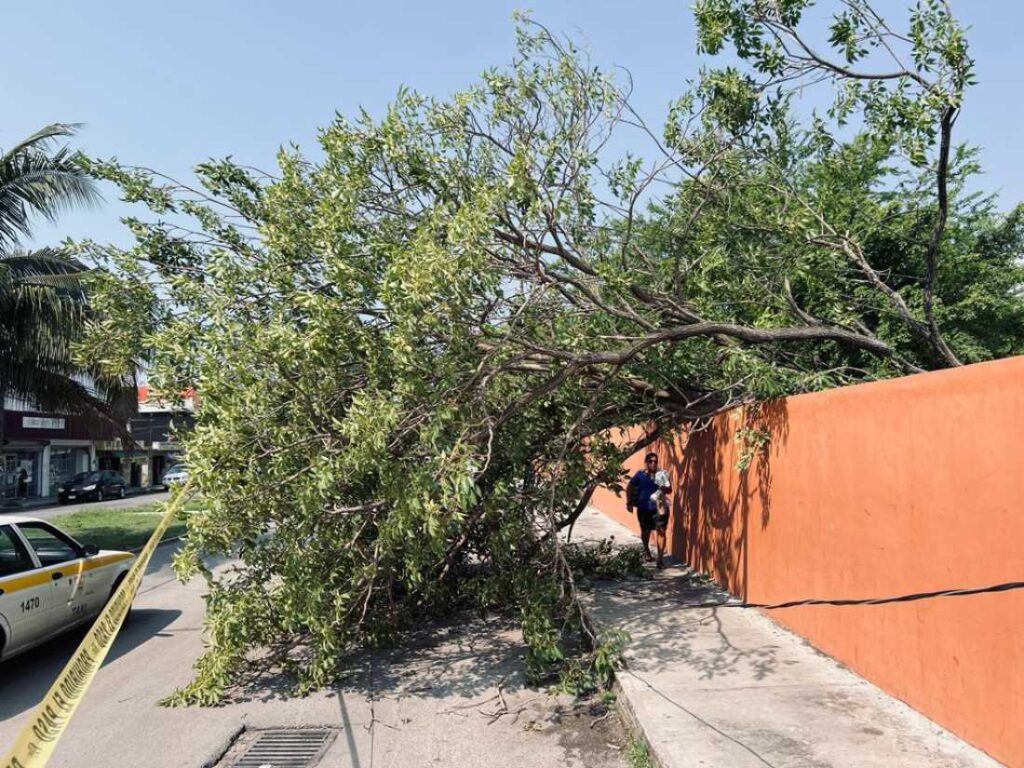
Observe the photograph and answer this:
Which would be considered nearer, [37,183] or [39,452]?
[37,183]

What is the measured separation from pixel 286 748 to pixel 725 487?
5.64 metres

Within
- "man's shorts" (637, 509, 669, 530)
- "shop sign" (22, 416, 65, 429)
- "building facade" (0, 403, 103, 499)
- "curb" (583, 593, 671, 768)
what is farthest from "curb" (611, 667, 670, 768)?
"shop sign" (22, 416, 65, 429)

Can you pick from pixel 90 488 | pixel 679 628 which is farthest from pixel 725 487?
pixel 90 488

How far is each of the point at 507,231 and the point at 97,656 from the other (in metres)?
4.77

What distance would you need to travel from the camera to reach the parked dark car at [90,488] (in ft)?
Answer: 109

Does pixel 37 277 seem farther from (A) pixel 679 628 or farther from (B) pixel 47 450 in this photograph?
(B) pixel 47 450

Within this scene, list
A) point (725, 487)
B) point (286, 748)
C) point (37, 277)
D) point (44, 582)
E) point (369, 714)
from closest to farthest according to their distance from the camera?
point (286, 748) → point (369, 714) → point (44, 582) → point (725, 487) → point (37, 277)

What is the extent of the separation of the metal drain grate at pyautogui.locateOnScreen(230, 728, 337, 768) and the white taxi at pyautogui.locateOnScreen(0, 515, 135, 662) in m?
2.67

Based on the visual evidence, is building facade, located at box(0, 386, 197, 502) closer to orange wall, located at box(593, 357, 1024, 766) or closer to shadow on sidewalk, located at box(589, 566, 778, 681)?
shadow on sidewalk, located at box(589, 566, 778, 681)

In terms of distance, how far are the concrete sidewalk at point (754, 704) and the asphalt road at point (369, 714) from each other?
47cm

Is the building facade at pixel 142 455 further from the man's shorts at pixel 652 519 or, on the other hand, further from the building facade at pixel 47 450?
the man's shorts at pixel 652 519

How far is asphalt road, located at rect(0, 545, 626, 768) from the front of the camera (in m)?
5.12

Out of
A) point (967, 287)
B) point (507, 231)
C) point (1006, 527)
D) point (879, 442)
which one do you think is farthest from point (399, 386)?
point (967, 287)

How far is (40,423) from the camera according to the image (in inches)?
1505
